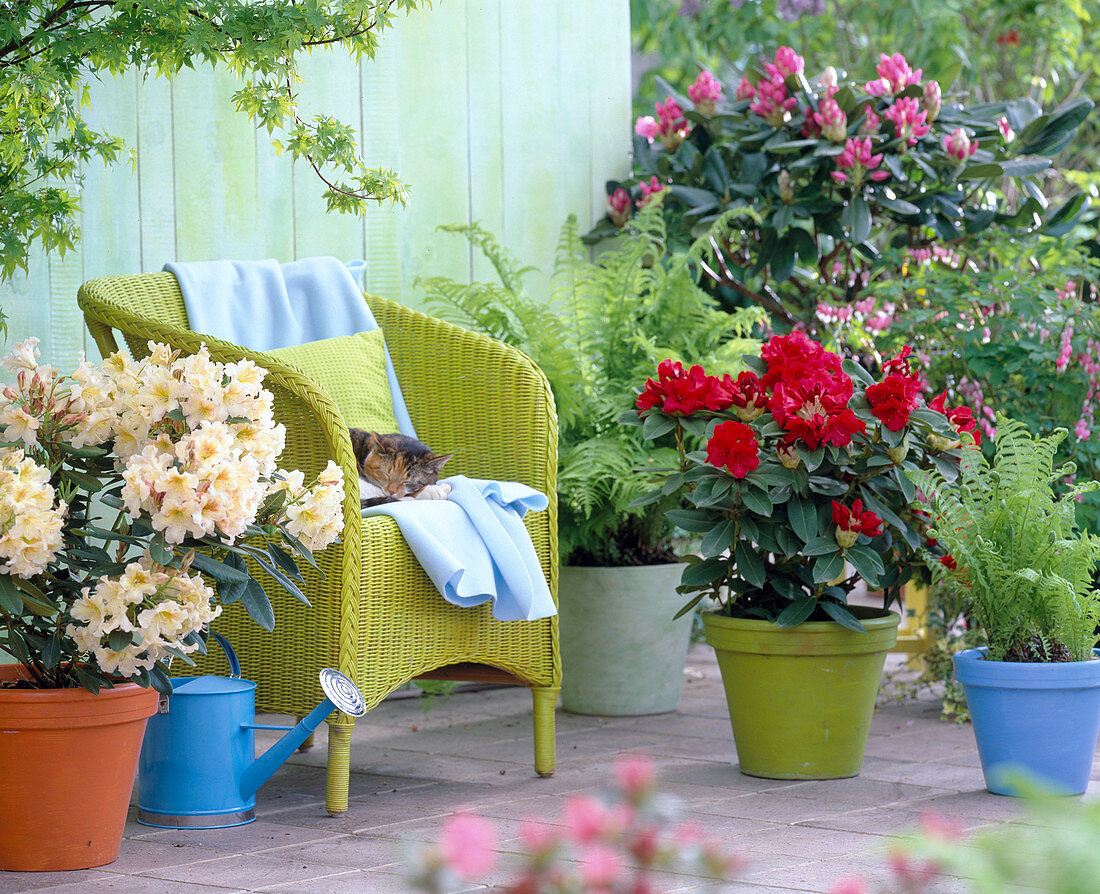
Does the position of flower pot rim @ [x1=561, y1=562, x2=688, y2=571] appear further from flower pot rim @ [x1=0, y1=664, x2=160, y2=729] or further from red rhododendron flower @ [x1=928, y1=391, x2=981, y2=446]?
flower pot rim @ [x1=0, y1=664, x2=160, y2=729]

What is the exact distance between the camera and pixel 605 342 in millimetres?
3188

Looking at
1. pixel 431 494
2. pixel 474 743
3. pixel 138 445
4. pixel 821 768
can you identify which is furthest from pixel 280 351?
pixel 821 768

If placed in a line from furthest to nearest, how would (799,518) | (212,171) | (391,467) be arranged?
(212,171), (391,467), (799,518)

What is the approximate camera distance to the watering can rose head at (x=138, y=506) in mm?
1703

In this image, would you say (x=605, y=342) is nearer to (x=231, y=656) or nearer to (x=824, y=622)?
(x=824, y=622)

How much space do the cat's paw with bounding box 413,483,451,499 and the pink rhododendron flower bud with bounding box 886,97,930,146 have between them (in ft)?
5.90

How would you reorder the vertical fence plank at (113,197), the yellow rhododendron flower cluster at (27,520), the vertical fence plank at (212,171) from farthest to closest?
the vertical fence plank at (212,171)
the vertical fence plank at (113,197)
the yellow rhododendron flower cluster at (27,520)

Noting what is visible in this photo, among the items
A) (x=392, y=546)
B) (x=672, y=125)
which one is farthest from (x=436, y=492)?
(x=672, y=125)

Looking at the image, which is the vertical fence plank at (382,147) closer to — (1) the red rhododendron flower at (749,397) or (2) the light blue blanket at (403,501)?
(2) the light blue blanket at (403,501)

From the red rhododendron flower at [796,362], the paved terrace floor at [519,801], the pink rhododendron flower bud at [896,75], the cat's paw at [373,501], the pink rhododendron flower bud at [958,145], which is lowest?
the paved terrace floor at [519,801]

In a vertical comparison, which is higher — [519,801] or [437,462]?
[437,462]

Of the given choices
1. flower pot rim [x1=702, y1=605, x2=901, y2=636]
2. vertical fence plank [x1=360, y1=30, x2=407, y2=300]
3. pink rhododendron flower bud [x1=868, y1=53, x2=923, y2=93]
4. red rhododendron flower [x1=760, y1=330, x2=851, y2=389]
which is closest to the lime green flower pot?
flower pot rim [x1=702, y1=605, x2=901, y2=636]

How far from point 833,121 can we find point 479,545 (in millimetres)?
1801

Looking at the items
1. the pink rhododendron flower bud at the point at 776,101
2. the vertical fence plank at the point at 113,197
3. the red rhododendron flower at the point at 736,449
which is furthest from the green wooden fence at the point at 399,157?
the red rhododendron flower at the point at 736,449
